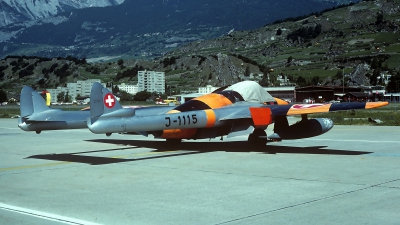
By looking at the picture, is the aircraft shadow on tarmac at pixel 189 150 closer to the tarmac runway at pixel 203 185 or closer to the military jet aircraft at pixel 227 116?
the tarmac runway at pixel 203 185

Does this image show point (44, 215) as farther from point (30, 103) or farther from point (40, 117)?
point (30, 103)

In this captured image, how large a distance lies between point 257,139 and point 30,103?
8632mm

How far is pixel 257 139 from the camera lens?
65.1ft

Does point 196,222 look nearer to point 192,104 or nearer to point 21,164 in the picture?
point 21,164

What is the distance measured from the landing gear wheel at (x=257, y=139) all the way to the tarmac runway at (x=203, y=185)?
17.8 inches

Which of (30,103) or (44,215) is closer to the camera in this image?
(44,215)

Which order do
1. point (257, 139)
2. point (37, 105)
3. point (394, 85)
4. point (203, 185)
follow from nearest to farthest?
point (203, 185)
point (37, 105)
point (257, 139)
point (394, 85)

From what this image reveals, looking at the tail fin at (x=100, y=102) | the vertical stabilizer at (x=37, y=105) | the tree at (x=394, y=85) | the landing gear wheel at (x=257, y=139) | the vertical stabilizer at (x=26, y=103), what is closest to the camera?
the tail fin at (x=100, y=102)

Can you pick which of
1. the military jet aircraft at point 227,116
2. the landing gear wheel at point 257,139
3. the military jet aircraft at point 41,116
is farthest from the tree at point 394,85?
the military jet aircraft at point 41,116

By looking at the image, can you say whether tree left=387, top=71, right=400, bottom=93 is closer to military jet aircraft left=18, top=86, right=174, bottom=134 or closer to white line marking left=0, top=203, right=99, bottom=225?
military jet aircraft left=18, top=86, right=174, bottom=134

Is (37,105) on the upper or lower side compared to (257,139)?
upper

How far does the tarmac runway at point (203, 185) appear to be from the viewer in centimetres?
878

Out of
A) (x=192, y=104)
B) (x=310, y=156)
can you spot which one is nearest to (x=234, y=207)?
(x=310, y=156)

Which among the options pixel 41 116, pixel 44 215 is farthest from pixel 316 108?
pixel 44 215
